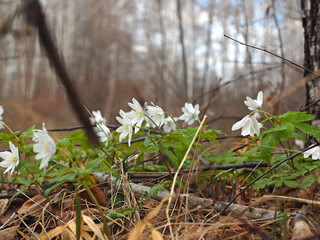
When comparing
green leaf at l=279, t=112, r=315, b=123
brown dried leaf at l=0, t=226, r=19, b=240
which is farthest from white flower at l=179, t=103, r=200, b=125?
brown dried leaf at l=0, t=226, r=19, b=240

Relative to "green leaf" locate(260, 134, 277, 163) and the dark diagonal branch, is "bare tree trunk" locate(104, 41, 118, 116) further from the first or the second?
the dark diagonal branch

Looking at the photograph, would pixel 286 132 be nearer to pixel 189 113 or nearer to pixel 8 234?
pixel 189 113

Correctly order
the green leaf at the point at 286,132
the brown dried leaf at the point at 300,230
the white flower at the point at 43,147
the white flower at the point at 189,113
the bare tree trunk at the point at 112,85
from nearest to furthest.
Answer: the brown dried leaf at the point at 300,230 < the white flower at the point at 43,147 < the green leaf at the point at 286,132 < the white flower at the point at 189,113 < the bare tree trunk at the point at 112,85

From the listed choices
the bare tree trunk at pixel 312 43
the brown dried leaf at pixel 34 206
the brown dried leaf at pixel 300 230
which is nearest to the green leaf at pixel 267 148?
the brown dried leaf at pixel 300 230

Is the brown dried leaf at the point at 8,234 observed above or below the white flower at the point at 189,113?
below

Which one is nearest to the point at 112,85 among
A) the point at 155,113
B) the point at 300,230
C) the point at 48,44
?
the point at 155,113

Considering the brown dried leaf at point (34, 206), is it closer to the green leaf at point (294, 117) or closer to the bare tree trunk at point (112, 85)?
the green leaf at point (294, 117)

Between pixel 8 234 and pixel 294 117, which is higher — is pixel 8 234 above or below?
below

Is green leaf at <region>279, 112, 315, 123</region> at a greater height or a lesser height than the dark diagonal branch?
lesser

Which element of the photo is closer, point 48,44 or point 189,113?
point 48,44
